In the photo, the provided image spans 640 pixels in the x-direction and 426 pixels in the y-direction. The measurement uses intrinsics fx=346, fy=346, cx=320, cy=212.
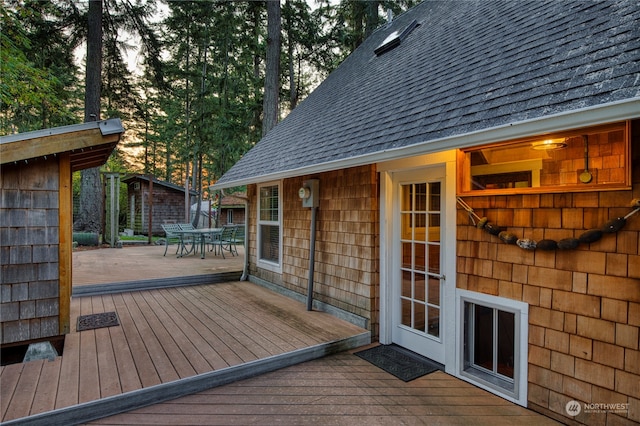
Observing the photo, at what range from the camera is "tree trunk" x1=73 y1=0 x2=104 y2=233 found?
35.3 ft

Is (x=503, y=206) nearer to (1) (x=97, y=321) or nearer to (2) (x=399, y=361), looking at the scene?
(2) (x=399, y=361)

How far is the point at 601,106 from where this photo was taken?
1812 millimetres

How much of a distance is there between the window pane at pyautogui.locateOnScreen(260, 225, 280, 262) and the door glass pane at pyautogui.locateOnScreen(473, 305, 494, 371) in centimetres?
354

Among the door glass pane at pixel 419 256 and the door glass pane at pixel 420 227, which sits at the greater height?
the door glass pane at pixel 420 227

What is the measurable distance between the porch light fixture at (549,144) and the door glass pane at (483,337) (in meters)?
1.35

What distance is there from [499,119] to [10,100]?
1043 centimetres

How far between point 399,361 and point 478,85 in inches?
104

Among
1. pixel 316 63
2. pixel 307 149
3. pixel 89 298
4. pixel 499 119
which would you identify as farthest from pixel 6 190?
pixel 316 63

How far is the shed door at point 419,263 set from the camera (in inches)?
131

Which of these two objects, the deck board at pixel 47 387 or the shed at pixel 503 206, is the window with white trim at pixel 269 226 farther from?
the deck board at pixel 47 387

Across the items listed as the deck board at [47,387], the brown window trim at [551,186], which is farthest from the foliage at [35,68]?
the brown window trim at [551,186]

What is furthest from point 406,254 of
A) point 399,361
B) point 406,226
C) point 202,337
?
point 202,337

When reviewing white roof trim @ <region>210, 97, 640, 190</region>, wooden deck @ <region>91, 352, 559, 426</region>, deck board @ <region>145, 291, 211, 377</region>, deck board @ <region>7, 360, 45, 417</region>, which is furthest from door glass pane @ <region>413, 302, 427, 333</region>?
deck board @ <region>7, 360, 45, 417</region>

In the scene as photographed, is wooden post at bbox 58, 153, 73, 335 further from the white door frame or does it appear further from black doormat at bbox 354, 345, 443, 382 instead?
the white door frame
